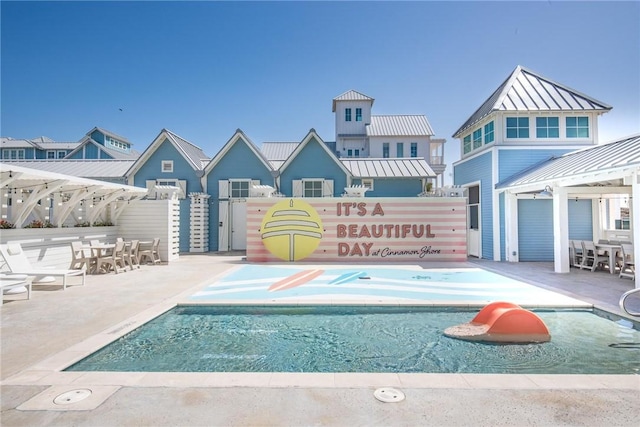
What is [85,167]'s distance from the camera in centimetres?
2081

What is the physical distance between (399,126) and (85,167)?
2661 cm

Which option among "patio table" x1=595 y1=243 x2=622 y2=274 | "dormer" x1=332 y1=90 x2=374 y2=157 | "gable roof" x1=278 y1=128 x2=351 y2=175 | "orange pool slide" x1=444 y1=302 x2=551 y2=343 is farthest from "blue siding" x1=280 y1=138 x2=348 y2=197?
"dormer" x1=332 y1=90 x2=374 y2=157

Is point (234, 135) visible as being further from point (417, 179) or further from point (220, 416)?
point (220, 416)

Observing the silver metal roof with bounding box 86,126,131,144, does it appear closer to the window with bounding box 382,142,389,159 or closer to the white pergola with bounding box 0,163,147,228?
the white pergola with bounding box 0,163,147,228

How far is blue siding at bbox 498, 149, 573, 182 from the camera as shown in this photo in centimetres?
1379

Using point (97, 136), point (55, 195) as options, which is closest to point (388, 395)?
point (55, 195)

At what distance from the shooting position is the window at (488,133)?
47.4 feet

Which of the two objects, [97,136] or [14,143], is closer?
[97,136]

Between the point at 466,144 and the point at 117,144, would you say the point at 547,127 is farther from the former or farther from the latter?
the point at 117,144

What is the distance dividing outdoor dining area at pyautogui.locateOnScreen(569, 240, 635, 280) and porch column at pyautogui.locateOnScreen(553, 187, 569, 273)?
101 centimetres

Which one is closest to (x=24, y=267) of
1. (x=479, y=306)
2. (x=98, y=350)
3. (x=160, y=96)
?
(x=98, y=350)

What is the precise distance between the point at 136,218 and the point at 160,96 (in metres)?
8.50

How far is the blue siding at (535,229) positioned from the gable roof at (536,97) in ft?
13.1

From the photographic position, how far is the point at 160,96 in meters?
18.3
